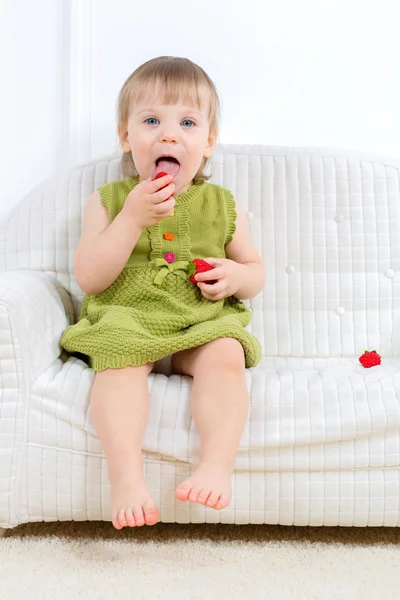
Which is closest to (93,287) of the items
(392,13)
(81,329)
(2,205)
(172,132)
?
(81,329)

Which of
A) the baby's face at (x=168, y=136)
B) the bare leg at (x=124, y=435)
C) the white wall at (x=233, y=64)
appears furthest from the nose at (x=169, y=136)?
the white wall at (x=233, y=64)

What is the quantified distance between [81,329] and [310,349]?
58cm

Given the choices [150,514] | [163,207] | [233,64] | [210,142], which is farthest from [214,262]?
[233,64]

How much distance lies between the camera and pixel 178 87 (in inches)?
52.9

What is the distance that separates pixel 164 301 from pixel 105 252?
0.49ft

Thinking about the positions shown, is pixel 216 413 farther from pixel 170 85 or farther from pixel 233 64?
pixel 233 64

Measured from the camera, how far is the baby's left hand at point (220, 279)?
1.29m

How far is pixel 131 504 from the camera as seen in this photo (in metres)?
0.98

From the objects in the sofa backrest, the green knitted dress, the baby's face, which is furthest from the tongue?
the sofa backrest

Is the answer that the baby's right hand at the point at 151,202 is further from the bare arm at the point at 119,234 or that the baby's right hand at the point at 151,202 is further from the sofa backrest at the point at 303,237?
the sofa backrest at the point at 303,237

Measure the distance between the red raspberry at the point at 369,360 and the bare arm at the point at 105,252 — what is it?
1.83ft

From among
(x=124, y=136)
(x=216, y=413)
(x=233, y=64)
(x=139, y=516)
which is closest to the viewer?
(x=139, y=516)

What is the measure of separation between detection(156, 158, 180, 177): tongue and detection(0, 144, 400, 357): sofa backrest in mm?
327

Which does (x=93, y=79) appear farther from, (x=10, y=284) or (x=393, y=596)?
(x=393, y=596)
